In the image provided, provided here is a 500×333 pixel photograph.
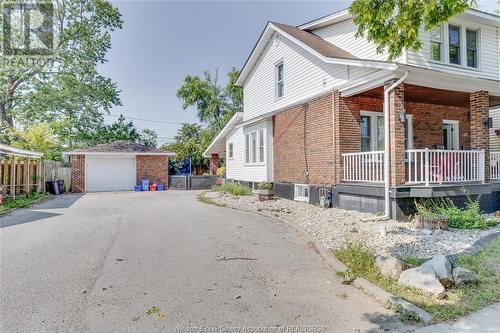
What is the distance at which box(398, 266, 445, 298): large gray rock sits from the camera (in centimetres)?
369

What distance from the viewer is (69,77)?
2616 centimetres

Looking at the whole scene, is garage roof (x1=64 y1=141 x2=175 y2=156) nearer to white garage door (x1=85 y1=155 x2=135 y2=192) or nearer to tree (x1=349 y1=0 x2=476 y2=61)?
white garage door (x1=85 y1=155 x2=135 y2=192)

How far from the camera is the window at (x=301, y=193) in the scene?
37.8ft

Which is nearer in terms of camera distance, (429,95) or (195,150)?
(429,95)

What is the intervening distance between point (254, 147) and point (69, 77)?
67.5ft

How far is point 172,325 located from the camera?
3088mm

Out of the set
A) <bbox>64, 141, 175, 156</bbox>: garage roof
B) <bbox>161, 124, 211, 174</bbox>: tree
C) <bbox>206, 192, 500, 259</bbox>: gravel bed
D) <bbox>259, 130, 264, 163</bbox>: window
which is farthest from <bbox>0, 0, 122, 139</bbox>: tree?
<bbox>206, 192, 500, 259</bbox>: gravel bed

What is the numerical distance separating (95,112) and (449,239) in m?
29.7

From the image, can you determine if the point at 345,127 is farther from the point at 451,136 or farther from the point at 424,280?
the point at 424,280

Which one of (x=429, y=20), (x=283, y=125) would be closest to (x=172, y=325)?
(x=429, y=20)

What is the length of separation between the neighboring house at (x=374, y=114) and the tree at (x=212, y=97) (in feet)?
62.3

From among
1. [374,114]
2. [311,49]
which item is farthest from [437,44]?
[311,49]

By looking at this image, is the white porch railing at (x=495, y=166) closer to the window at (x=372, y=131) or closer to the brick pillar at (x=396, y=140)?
the window at (x=372, y=131)

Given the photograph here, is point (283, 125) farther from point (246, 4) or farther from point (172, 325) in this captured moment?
point (172, 325)
